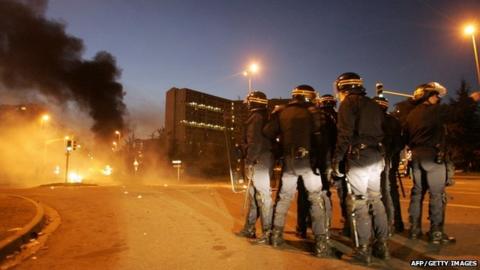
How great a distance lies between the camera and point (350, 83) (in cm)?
482

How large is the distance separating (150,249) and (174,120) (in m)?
64.6

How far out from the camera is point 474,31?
22.3 m

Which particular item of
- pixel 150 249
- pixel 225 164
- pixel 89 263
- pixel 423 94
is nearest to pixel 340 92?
pixel 423 94

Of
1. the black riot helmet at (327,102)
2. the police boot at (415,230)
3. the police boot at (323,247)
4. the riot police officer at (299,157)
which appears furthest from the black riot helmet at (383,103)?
the police boot at (323,247)

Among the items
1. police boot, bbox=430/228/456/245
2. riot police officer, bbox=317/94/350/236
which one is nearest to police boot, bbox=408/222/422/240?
police boot, bbox=430/228/456/245

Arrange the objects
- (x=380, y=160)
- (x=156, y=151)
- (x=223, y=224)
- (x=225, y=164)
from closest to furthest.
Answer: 1. (x=380, y=160)
2. (x=223, y=224)
3. (x=225, y=164)
4. (x=156, y=151)

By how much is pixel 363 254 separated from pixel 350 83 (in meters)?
2.07

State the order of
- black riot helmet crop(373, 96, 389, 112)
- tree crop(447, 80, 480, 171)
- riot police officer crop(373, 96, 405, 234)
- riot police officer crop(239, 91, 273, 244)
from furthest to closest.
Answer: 1. tree crop(447, 80, 480, 171)
2. black riot helmet crop(373, 96, 389, 112)
3. riot police officer crop(373, 96, 405, 234)
4. riot police officer crop(239, 91, 273, 244)

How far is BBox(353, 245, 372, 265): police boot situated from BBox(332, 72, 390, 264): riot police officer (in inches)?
1.8

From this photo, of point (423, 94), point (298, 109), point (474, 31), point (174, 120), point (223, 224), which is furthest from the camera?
point (174, 120)

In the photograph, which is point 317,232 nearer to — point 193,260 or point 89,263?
point 193,260

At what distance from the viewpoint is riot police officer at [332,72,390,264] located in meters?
4.52

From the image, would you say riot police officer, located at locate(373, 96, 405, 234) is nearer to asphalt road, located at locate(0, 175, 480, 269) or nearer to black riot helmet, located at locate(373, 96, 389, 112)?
black riot helmet, located at locate(373, 96, 389, 112)

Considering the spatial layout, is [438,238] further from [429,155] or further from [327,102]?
[327,102]
